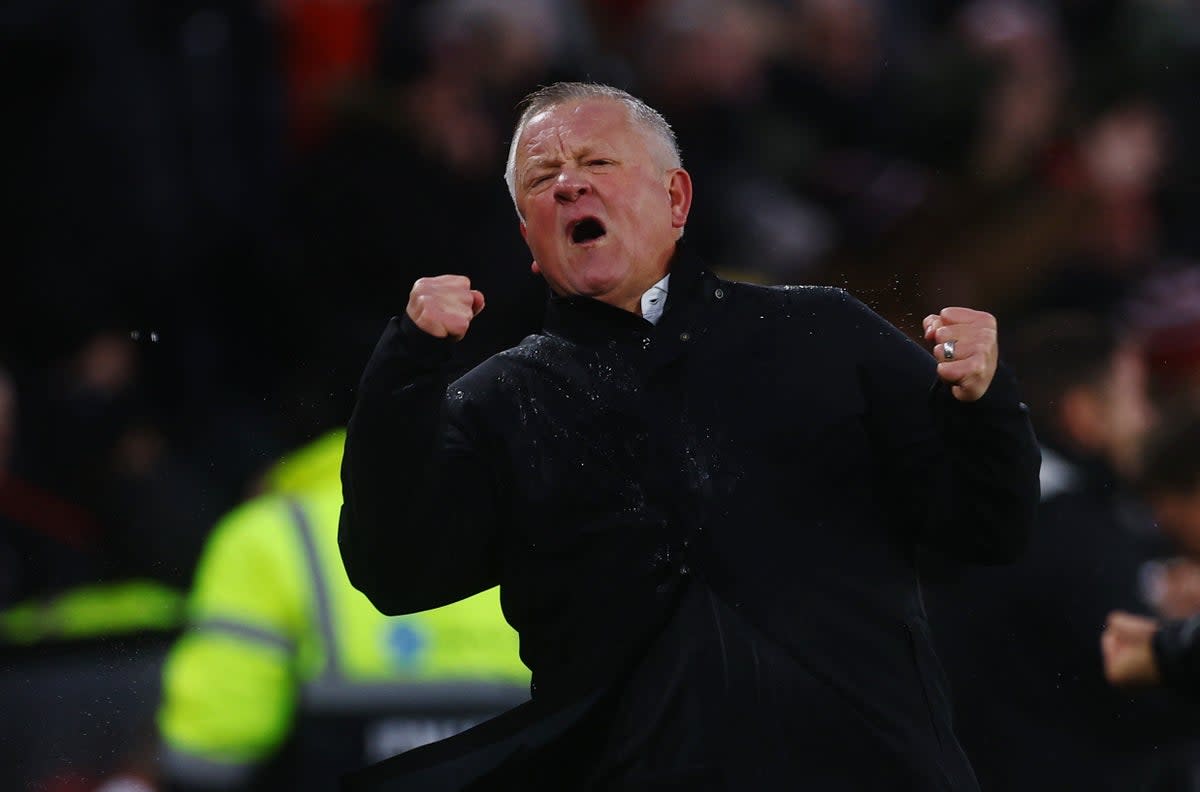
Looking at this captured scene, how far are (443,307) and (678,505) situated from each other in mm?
428

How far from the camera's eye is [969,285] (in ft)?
16.4

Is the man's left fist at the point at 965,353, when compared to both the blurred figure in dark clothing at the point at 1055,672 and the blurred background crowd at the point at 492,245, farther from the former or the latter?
the blurred figure in dark clothing at the point at 1055,672

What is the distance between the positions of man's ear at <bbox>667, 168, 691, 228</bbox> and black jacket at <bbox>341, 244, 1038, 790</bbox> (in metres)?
0.13

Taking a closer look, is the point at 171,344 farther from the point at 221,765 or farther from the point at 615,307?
the point at 615,307

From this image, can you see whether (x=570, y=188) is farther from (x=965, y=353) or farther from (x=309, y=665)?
(x=309, y=665)

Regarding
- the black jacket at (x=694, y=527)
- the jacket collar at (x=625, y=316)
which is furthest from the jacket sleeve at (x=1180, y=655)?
the jacket collar at (x=625, y=316)

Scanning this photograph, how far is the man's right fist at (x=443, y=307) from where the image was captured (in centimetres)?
263

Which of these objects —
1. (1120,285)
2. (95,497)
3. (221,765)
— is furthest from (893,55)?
(221,765)

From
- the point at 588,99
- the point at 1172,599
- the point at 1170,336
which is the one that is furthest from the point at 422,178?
the point at 588,99

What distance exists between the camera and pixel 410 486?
2.64m

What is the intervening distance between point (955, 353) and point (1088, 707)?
1.88 meters

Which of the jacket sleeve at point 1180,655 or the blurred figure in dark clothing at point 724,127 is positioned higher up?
the blurred figure in dark clothing at point 724,127

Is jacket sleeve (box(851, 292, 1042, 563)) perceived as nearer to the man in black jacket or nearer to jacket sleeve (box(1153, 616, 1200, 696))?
the man in black jacket

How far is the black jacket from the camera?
264 centimetres
